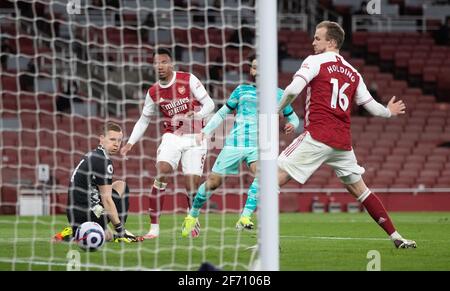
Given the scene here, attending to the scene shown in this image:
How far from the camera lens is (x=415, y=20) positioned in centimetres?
2558

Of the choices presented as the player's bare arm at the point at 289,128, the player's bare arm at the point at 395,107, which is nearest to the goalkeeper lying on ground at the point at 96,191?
the player's bare arm at the point at 289,128

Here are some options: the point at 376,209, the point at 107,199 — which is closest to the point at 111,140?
the point at 107,199

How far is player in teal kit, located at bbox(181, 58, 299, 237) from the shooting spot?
9.40 meters

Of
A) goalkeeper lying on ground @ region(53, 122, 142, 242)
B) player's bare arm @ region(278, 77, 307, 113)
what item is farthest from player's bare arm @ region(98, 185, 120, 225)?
player's bare arm @ region(278, 77, 307, 113)

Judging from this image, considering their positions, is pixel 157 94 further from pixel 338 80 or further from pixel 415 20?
pixel 415 20

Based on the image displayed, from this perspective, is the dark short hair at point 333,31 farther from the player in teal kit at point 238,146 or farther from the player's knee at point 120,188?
the player's knee at point 120,188

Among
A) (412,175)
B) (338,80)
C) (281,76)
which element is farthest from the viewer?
(281,76)

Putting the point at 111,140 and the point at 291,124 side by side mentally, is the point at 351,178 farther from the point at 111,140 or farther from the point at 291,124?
the point at 111,140

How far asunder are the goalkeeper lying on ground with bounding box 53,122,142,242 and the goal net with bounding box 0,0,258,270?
25cm

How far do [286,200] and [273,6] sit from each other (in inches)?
500
